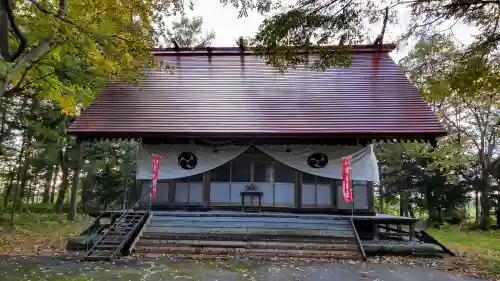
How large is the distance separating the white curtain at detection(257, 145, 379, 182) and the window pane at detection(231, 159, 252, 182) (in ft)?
2.94

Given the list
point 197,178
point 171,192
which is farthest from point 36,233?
point 197,178

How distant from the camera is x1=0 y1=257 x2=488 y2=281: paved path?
19.9 feet

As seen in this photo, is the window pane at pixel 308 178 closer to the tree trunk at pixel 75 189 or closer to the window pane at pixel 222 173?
the window pane at pixel 222 173

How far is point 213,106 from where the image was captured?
10836mm

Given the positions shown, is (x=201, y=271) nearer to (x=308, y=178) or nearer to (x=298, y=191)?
(x=298, y=191)

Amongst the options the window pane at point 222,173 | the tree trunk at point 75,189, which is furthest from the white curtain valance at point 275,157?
the tree trunk at point 75,189

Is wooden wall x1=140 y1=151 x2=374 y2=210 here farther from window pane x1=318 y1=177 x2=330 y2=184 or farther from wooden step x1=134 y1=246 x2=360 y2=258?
wooden step x1=134 y1=246 x2=360 y2=258

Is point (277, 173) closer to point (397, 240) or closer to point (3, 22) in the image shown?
point (397, 240)

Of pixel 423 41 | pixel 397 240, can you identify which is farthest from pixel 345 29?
pixel 397 240

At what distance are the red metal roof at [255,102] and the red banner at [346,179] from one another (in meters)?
0.80

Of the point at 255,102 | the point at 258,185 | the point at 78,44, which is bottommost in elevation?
the point at 258,185

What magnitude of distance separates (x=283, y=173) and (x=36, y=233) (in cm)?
884

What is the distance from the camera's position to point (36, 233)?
485 inches

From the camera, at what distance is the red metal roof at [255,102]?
974cm
